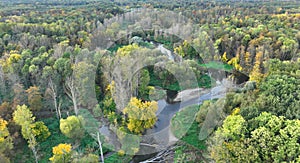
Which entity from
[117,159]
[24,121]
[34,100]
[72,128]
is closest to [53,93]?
[34,100]

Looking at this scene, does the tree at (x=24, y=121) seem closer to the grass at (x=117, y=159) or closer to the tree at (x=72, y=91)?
the tree at (x=72, y=91)

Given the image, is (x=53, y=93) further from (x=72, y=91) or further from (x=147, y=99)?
(x=147, y=99)

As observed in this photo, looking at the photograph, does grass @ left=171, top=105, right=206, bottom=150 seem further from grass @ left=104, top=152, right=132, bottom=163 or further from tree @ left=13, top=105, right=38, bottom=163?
tree @ left=13, top=105, right=38, bottom=163

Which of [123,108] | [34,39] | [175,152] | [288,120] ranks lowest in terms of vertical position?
[175,152]

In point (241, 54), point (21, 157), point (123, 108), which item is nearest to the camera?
point (21, 157)

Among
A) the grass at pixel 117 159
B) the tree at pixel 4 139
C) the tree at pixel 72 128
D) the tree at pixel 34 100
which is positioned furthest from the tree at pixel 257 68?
the tree at pixel 4 139

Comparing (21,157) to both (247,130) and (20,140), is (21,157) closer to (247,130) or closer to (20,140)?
(20,140)

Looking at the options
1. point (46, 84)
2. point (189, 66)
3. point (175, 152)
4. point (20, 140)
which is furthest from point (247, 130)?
point (46, 84)
